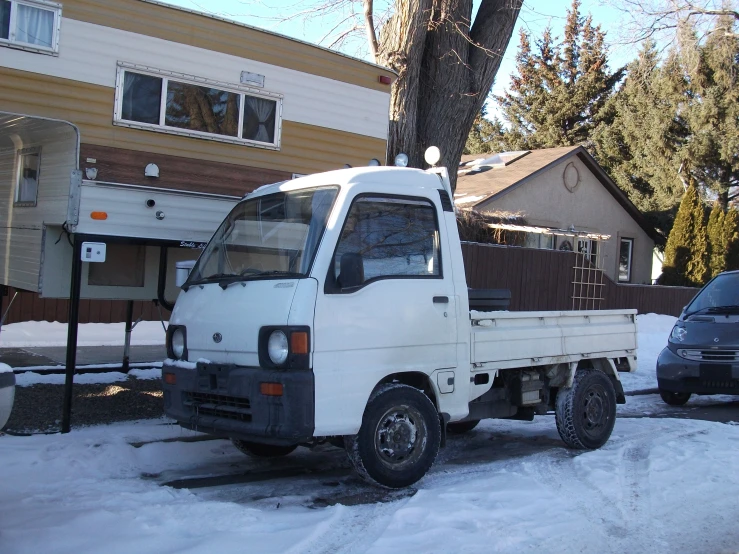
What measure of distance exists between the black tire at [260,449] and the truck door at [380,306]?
1519 mm

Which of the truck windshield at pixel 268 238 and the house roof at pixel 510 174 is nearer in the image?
the truck windshield at pixel 268 238

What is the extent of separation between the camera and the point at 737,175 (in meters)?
29.7

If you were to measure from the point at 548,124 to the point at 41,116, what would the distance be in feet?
122

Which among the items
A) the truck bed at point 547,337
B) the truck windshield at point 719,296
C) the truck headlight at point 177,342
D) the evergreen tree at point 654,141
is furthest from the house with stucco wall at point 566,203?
the truck headlight at point 177,342

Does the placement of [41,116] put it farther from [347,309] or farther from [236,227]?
[347,309]

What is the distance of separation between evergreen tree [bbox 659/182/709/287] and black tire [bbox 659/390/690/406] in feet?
52.0

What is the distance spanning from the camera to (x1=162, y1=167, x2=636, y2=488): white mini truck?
5.31 m

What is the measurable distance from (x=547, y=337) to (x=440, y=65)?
6.43 m

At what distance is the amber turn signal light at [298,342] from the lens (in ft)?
17.1

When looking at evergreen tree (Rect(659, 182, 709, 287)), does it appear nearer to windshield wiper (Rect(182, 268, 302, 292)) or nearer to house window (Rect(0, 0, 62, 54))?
windshield wiper (Rect(182, 268, 302, 292))

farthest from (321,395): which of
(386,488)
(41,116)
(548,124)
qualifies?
(548,124)

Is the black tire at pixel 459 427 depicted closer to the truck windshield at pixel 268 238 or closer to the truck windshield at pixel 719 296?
the truck windshield at pixel 268 238

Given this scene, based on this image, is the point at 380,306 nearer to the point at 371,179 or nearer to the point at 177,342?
the point at 371,179

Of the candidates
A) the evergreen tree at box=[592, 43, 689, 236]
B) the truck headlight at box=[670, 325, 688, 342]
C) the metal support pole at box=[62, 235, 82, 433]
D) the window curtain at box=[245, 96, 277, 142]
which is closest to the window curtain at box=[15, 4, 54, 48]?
the metal support pole at box=[62, 235, 82, 433]
